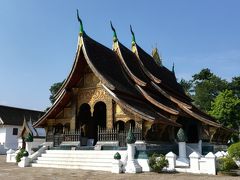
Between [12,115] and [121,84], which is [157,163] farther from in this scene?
[12,115]

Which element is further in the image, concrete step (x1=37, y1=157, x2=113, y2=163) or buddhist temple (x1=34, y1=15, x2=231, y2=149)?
buddhist temple (x1=34, y1=15, x2=231, y2=149)

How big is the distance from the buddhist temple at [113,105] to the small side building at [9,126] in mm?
18268

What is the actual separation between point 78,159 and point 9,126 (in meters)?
26.9

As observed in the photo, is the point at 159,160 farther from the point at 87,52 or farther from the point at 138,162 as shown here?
the point at 87,52

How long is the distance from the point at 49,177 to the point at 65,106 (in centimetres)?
722

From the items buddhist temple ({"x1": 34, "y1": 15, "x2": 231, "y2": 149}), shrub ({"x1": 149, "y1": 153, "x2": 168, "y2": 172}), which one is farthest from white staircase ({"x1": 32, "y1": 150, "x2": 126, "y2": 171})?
shrub ({"x1": 149, "y1": 153, "x2": 168, "y2": 172})

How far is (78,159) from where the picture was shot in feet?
49.1

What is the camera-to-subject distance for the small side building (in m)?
37.6

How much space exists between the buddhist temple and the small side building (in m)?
18.3

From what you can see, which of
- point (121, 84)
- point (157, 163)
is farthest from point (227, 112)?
point (157, 163)

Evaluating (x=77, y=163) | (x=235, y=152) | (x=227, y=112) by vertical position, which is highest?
(x=227, y=112)

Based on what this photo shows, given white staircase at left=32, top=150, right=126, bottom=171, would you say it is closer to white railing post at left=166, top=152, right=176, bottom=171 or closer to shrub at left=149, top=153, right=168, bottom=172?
shrub at left=149, top=153, right=168, bottom=172

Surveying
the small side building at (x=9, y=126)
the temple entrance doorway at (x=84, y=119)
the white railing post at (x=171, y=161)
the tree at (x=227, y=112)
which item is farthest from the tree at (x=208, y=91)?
the white railing post at (x=171, y=161)

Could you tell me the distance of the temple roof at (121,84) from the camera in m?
16.0
